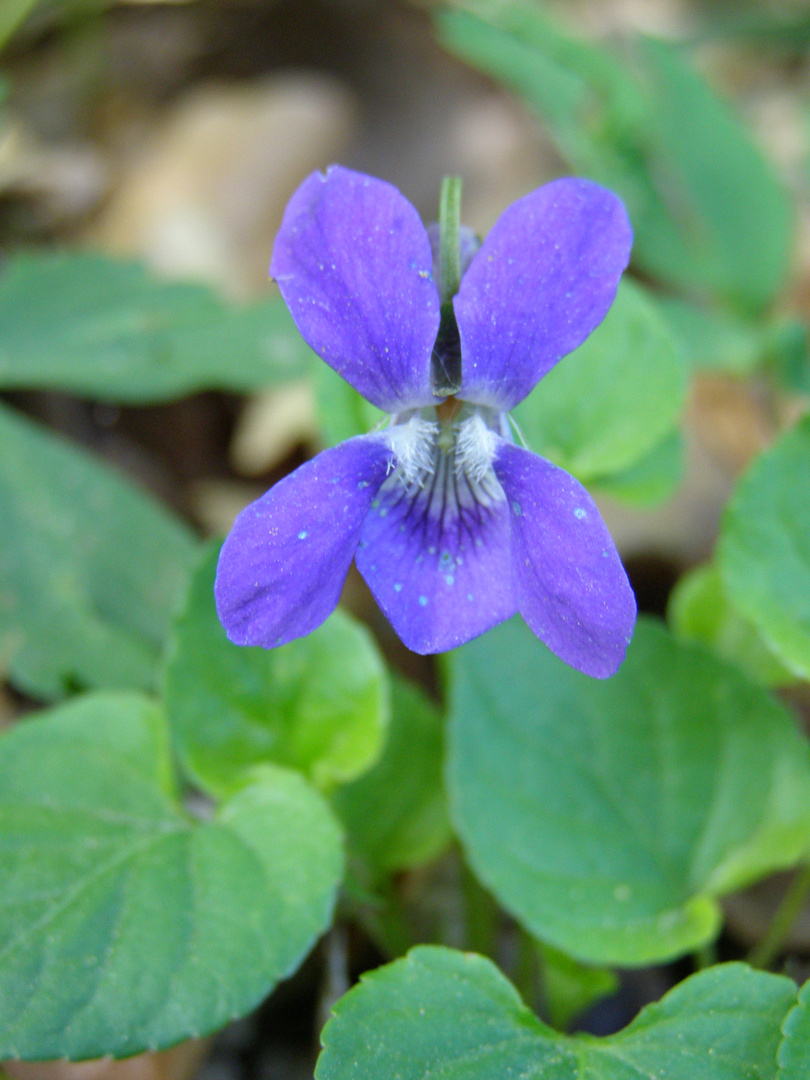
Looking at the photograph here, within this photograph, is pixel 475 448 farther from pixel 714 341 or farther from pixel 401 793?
pixel 714 341

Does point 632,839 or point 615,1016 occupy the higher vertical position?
point 632,839

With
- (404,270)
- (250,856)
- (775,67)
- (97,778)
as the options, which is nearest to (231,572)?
(404,270)

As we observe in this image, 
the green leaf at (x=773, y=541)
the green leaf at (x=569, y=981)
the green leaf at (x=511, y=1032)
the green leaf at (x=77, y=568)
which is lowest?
the green leaf at (x=569, y=981)

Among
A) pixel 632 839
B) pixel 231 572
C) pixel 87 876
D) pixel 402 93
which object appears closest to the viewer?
pixel 231 572

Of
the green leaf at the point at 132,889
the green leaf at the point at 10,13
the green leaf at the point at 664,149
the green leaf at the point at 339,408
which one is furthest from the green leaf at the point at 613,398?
the green leaf at the point at 664,149

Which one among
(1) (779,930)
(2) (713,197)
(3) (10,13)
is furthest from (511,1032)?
(2) (713,197)

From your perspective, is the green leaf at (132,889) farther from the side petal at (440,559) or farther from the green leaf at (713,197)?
the green leaf at (713,197)

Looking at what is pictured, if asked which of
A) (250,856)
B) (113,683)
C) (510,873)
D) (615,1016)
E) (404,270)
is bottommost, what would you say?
(615,1016)

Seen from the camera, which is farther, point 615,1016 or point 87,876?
point 615,1016

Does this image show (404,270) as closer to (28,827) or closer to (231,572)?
(231,572)
